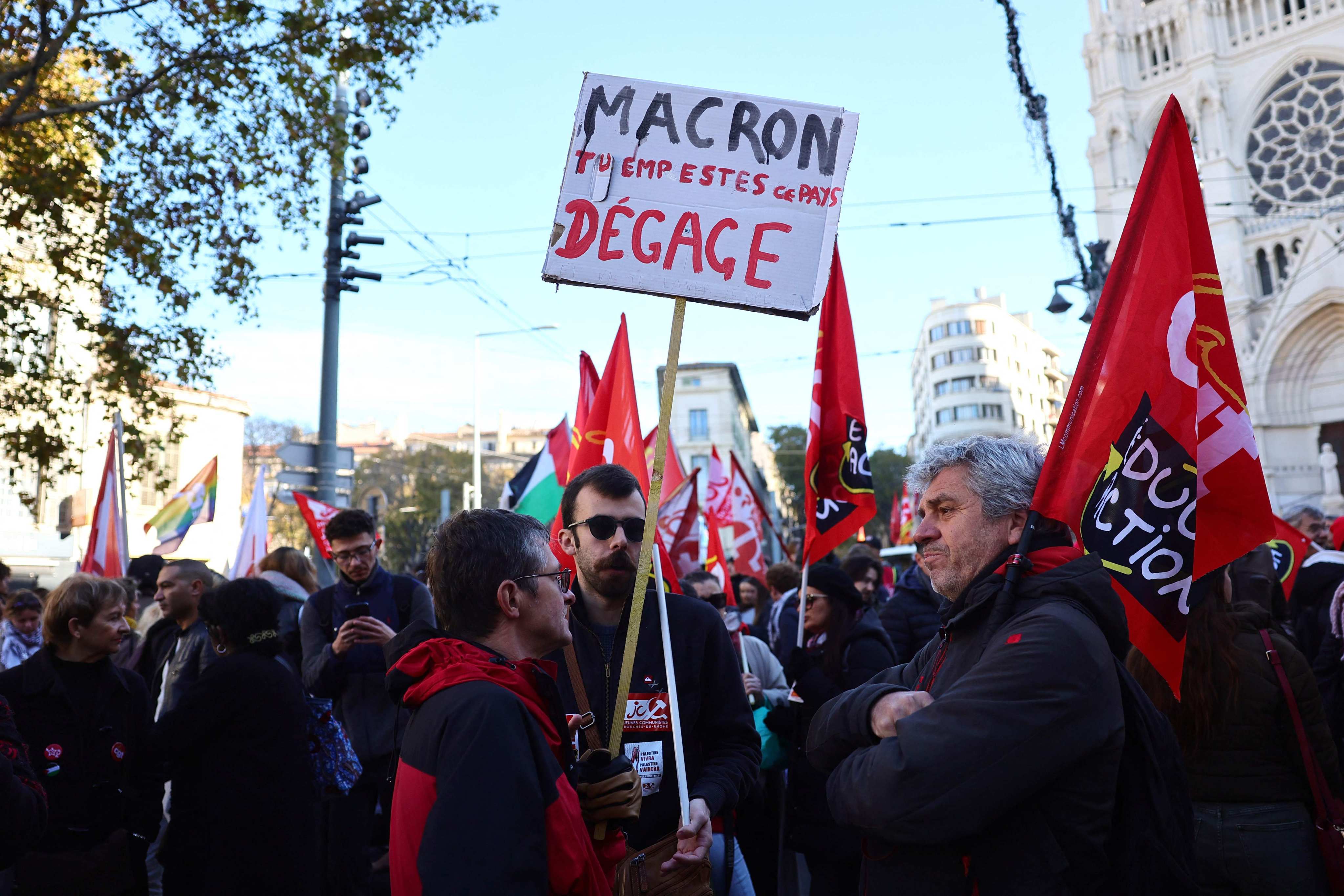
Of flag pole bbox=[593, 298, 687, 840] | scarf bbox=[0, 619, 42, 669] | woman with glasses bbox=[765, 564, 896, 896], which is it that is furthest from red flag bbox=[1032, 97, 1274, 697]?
scarf bbox=[0, 619, 42, 669]

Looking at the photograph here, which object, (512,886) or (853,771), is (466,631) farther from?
(853,771)

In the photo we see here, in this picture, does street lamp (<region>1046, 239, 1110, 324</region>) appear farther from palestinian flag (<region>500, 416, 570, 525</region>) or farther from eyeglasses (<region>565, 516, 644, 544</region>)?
eyeglasses (<region>565, 516, 644, 544</region>)

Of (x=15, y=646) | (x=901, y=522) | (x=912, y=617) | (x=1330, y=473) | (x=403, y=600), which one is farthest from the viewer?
(x=1330, y=473)

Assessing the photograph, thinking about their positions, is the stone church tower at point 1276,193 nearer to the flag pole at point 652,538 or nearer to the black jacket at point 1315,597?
the black jacket at point 1315,597

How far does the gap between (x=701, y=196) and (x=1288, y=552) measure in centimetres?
672

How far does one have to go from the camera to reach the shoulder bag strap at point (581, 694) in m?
2.99

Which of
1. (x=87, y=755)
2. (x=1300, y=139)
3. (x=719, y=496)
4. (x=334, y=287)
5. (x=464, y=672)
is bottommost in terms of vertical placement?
(x=87, y=755)

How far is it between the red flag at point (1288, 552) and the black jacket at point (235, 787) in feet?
22.2

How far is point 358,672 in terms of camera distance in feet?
18.0

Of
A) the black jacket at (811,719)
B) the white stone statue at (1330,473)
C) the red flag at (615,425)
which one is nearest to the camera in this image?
the black jacket at (811,719)

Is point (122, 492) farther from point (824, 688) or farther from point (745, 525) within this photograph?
point (745, 525)

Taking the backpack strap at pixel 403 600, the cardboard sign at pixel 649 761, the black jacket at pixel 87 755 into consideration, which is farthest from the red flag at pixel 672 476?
the cardboard sign at pixel 649 761

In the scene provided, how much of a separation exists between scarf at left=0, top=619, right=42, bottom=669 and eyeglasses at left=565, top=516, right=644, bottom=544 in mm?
6658

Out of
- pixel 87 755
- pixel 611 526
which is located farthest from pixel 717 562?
pixel 611 526
